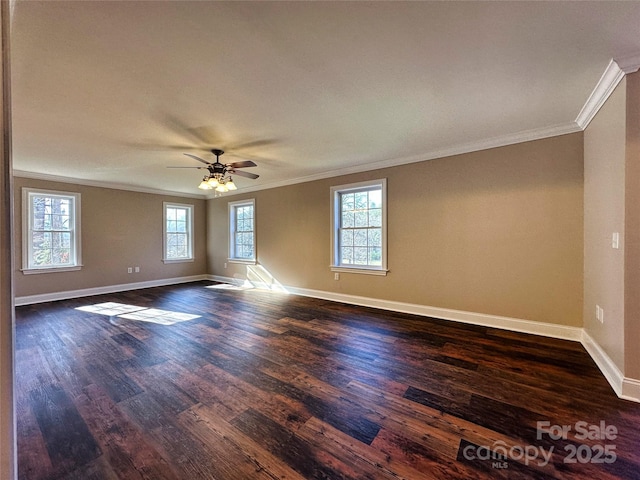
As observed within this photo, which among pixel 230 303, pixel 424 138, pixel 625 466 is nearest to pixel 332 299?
pixel 230 303

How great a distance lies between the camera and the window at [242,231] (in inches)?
264

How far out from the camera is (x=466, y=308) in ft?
12.5

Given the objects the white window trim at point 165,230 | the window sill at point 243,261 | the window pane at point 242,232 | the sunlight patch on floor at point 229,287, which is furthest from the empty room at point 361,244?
the window pane at point 242,232

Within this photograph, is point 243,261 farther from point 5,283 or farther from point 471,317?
point 5,283

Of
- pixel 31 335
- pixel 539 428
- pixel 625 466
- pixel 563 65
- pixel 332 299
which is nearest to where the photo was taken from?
pixel 625 466

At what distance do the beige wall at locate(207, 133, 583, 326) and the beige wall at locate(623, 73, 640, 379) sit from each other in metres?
1.18

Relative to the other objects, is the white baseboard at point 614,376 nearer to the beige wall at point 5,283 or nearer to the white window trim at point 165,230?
the beige wall at point 5,283

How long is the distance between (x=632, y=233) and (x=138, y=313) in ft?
19.0

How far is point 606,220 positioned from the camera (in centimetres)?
241

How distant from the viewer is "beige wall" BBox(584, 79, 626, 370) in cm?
214

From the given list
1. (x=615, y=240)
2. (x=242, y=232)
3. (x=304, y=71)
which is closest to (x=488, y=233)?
(x=615, y=240)

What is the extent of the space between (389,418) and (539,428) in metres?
0.93

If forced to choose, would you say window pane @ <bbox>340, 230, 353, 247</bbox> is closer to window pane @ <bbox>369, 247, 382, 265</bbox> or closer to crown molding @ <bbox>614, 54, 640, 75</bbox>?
window pane @ <bbox>369, 247, 382, 265</bbox>

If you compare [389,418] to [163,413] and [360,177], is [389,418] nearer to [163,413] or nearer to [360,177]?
[163,413]
